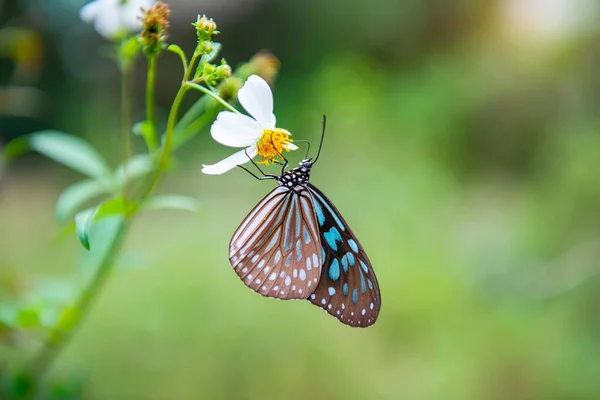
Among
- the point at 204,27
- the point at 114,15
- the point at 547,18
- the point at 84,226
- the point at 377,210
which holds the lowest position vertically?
the point at 84,226

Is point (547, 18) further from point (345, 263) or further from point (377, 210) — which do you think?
point (345, 263)

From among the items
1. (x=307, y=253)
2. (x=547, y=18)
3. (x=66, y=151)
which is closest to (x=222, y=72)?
(x=307, y=253)

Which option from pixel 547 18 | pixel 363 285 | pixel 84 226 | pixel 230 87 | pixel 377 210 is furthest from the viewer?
pixel 547 18

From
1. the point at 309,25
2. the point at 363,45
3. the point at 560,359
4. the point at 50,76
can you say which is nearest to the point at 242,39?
the point at 309,25

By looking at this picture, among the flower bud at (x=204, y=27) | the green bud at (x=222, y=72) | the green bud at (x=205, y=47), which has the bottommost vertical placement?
the green bud at (x=222, y=72)

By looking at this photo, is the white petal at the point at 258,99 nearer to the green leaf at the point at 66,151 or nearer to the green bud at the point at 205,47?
the green bud at the point at 205,47

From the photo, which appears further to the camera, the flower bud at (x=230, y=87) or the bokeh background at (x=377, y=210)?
the bokeh background at (x=377, y=210)

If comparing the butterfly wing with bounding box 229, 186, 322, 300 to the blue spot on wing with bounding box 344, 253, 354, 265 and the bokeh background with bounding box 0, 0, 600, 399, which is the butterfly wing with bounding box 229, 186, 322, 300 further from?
the bokeh background with bounding box 0, 0, 600, 399

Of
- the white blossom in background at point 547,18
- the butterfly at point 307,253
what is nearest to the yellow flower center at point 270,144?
the butterfly at point 307,253

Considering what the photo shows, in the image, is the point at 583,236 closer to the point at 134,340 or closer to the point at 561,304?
the point at 561,304
